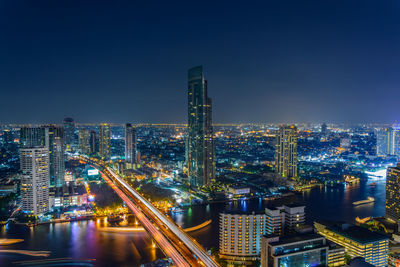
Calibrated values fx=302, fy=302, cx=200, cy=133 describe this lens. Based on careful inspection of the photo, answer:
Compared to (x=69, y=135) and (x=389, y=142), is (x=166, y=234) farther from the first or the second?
(x=69, y=135)

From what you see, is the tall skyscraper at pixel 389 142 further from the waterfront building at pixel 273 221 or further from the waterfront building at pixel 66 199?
the waterfront building at pixel 66 199

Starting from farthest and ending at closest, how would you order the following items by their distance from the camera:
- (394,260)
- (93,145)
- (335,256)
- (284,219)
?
(93,145) → (284,219) → (394,260) → (335,256)

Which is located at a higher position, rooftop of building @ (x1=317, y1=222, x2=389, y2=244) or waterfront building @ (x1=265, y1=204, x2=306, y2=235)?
waterfront building @ (x1=265, y1=204, x2=306, y2=235)

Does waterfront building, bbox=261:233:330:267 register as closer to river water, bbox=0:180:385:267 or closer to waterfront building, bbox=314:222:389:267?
waterfront building, bbox=314:222:389:267

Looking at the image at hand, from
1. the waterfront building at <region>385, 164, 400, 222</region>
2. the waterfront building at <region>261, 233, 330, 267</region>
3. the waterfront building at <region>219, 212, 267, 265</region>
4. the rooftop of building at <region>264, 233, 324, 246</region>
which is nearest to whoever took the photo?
the waterfront building at <region>261, 233, 330, 267</region>

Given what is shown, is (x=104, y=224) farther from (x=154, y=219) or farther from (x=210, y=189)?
(x=210, y=189)

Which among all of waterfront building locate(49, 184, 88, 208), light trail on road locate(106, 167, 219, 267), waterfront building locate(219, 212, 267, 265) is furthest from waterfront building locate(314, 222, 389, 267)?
waterfront building locate(49, 184, 88, 208)

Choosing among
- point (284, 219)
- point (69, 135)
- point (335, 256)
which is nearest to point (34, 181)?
point (284, 219)
